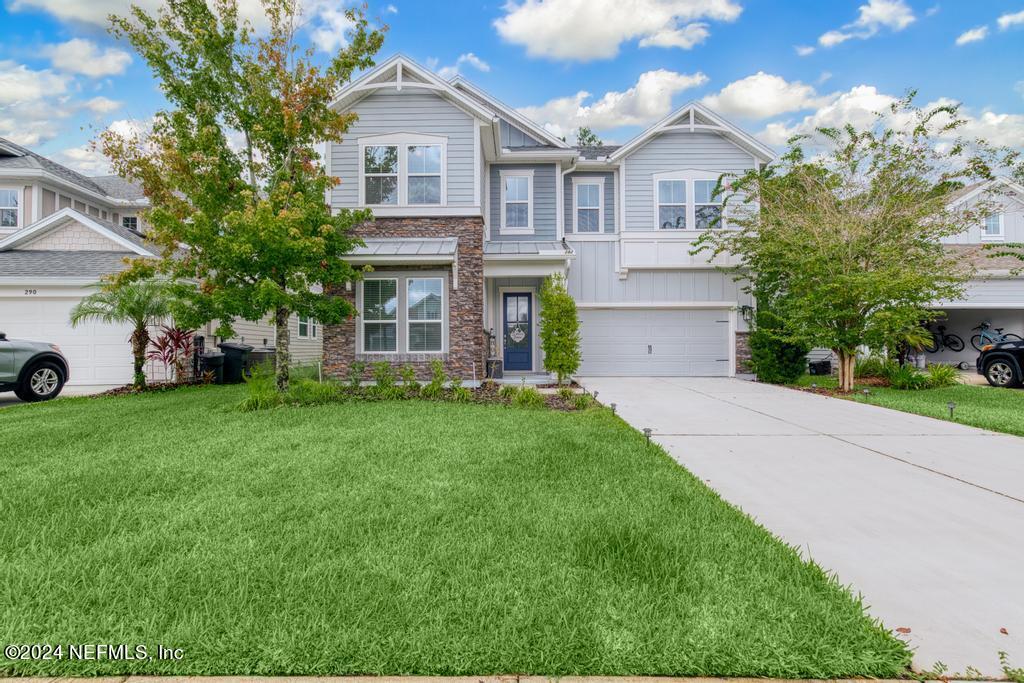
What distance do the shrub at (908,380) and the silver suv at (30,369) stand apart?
59.9 feet

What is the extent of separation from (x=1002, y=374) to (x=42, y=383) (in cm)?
2121

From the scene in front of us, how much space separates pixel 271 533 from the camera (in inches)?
123

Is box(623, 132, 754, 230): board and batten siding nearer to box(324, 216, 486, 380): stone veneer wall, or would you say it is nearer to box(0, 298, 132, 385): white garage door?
box(324, 216, 486, 380): stone veneer wall

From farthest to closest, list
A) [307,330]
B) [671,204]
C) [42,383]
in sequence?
[307,330] < [671,204] < [42,383]

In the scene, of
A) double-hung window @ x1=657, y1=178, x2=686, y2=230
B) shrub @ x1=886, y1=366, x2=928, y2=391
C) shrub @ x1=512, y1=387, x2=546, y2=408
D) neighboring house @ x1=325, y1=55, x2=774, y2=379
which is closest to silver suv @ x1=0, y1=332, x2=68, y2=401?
neighboring house @ x1=325, y1=55, x2=774, y2=379

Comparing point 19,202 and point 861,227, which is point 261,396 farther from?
point 19,202

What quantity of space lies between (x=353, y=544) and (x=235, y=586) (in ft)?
2.16

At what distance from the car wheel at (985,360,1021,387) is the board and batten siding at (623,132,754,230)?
25.3ft

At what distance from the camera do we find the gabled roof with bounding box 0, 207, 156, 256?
1352cm

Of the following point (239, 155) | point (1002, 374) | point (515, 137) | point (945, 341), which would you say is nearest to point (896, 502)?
point (239, 155)

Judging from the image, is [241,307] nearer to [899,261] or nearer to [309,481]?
[309,481]

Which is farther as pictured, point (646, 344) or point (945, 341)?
point (945, 341)

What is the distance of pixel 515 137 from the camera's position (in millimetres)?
13750

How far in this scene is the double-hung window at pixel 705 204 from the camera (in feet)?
45.3
